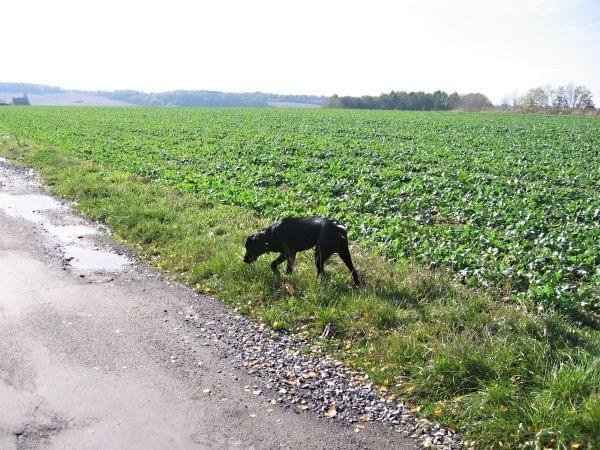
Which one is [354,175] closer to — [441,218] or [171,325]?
[441,218]

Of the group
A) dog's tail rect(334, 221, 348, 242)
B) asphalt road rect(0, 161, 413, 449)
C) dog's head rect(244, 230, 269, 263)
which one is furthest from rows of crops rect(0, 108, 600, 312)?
asphalt road rect(0, 161, 413, 449)

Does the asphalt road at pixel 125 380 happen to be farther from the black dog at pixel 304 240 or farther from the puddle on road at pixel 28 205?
the puddle on road at pixel 28 205

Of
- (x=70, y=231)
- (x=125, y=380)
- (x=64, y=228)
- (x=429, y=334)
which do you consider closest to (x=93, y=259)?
(x=70, y=231)

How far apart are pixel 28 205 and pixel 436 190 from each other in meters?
12.2

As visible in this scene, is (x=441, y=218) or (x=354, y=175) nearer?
(x=441, y=218)

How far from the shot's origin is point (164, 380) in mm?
5910

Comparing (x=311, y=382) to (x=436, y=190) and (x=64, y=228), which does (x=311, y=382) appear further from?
(x=436, y=190)

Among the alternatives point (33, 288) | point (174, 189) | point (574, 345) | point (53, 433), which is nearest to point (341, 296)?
point (574, 345)

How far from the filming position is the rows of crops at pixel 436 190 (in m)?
9.28

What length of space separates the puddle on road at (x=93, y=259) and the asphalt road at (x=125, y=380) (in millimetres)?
677

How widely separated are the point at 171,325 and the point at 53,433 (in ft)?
8.54

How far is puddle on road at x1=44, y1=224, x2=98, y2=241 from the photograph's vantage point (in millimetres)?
11688

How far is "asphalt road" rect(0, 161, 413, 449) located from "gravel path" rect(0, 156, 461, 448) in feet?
0.05

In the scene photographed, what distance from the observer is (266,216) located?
42.6 ft
